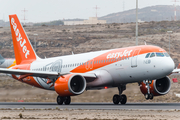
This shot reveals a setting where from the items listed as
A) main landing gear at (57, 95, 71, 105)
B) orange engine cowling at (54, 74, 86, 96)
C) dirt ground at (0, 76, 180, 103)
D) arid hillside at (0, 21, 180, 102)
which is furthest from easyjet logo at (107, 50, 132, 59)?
arid hillside at (0, 21, 180, 102)

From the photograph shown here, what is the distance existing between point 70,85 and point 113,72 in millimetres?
3544

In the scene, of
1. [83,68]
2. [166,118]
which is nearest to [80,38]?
[83,68]

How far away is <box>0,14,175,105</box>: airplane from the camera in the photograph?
2673 cm

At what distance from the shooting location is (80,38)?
110 meters

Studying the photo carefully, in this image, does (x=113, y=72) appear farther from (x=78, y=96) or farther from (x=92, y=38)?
(x=92, y=38)

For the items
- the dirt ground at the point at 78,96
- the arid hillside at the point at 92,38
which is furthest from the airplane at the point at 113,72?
the arid hillside at the point at 92,38

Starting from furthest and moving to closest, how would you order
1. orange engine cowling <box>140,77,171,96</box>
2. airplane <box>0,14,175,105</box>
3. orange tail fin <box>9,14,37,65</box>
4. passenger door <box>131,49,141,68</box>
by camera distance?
orange tail fin <box>9,14,37,65</box> → orange engine cowling <box>140,77,171,96</box> → passenger door <box>131,49,141,68</box> → airplane <box>0,14,175,105</box>

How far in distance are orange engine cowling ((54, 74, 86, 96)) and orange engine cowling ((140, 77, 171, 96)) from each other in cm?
525

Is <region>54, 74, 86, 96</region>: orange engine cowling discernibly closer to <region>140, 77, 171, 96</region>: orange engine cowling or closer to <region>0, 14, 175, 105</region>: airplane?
<region>0, 14, 175, 105</region>: airplane

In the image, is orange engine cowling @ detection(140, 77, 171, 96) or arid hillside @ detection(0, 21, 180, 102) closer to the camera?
orange engine cowling @ detection(140, 77, 171, 96)

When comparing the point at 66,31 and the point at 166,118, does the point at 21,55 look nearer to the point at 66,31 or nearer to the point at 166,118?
the point at 166,118

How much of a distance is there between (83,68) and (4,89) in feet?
34.8

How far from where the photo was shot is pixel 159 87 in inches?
1214

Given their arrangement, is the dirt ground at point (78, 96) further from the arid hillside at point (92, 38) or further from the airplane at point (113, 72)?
the arid hillside at point (92, 38)
